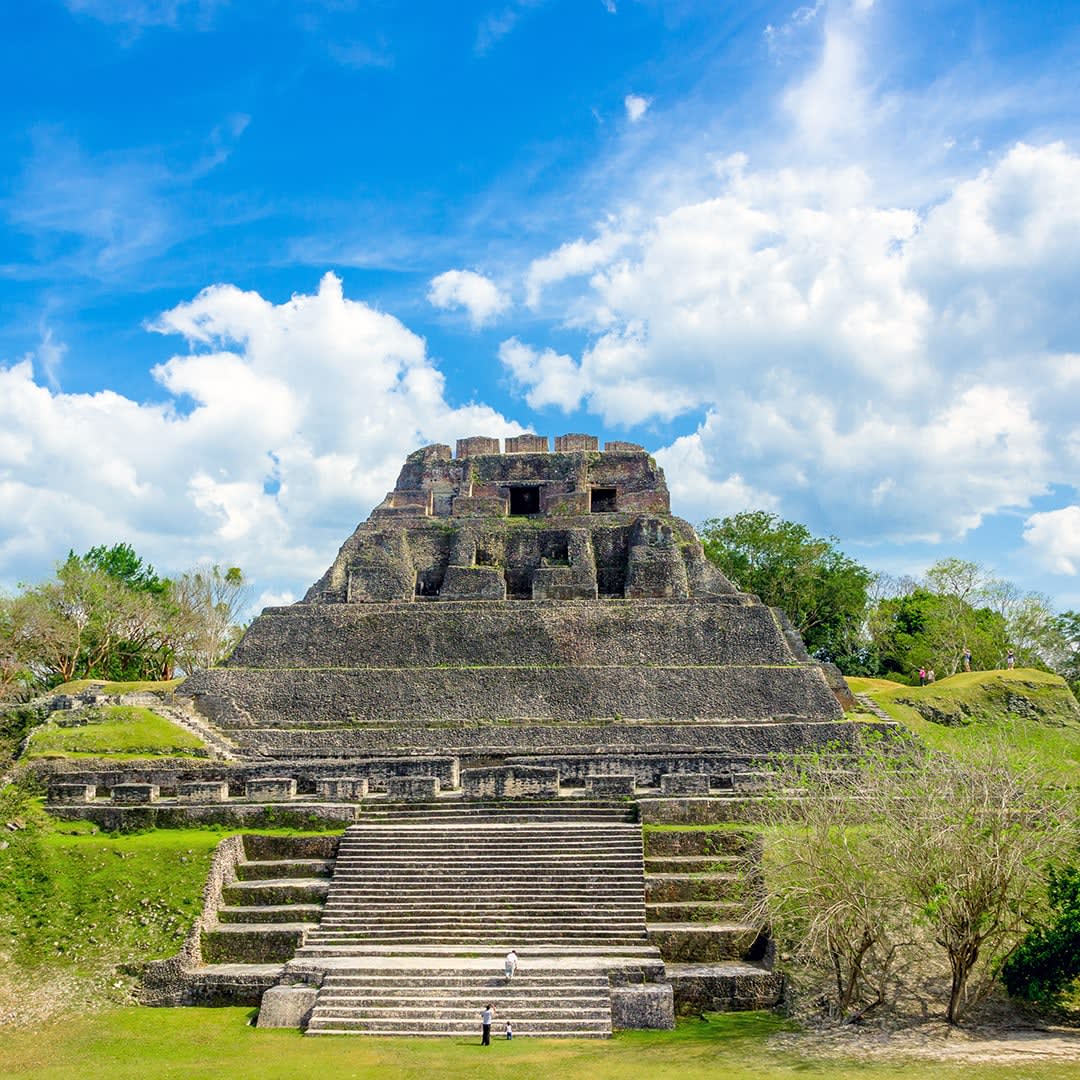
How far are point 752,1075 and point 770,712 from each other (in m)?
11.6

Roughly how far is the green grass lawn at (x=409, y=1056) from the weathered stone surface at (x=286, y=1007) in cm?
19

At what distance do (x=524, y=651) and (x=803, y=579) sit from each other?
58.8ft

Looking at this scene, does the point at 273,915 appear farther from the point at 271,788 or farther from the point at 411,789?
the point at 271,788

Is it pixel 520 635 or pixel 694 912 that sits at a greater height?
pixel 520 635

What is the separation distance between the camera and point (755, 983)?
1156 cm

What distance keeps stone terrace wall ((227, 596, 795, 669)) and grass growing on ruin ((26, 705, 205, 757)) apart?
2.27 metres

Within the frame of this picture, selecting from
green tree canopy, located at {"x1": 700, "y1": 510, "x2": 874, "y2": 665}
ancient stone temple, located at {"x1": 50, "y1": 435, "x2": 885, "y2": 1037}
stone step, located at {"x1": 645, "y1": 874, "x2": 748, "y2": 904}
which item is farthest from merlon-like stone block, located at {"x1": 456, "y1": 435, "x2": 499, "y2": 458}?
stone step, located at {"x1": 645, "y1": 874, "x2": 748, "y2": 904}

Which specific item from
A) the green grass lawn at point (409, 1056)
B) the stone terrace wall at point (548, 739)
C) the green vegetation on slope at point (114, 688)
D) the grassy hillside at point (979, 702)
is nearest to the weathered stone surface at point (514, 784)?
the stone terrace wall at point (548, 739)

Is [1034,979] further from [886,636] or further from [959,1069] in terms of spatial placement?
[886,636]

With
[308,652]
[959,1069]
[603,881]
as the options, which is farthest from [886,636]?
[959,1069]

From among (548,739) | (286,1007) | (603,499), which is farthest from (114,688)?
(603,499)

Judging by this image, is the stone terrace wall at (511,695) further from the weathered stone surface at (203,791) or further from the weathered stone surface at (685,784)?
the weathered stone surface at (203,791)

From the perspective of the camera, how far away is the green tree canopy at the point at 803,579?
3709cm

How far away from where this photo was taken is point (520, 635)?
2291cm
